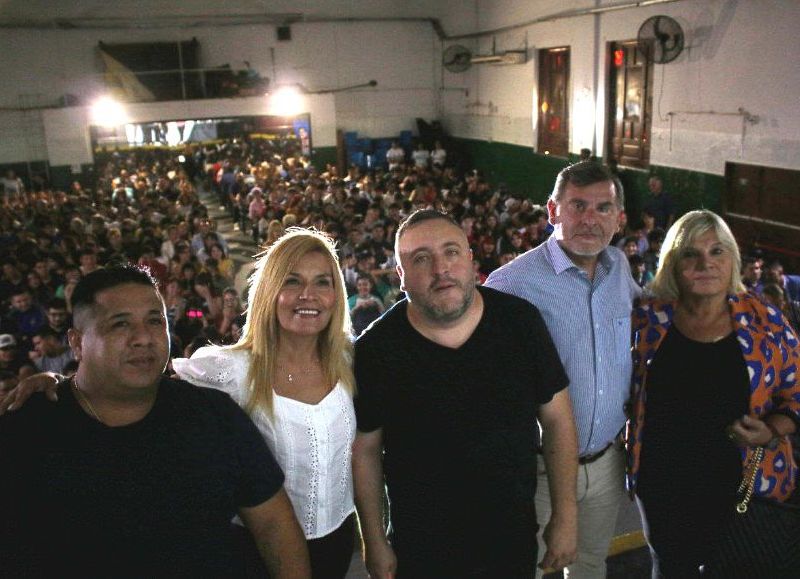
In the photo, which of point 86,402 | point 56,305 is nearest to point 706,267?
point 86,402

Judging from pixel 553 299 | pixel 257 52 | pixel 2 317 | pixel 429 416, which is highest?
pixel 257 52

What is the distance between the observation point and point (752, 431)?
2135 mm

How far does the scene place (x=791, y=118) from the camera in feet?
27.7

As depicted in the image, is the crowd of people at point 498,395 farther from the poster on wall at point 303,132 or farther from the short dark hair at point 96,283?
the poster on wall at point 303,132

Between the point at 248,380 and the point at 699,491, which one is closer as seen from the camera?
the point at 248,380

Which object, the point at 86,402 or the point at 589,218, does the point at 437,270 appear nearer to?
the point at 589,218

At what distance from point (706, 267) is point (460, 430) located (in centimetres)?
105

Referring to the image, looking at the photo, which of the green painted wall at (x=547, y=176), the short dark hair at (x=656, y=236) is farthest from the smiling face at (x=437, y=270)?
the green painted wall at (x=547, y=176)

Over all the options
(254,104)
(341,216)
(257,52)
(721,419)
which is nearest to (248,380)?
(721,419)

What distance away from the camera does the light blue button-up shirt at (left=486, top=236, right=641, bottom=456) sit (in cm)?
230

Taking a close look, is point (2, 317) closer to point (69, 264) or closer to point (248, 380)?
point (69, 264)

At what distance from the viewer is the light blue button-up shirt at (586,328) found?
2303 millimetres

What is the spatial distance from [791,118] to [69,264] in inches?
341

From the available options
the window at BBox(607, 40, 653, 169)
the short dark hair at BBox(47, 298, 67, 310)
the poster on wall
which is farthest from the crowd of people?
the poster on wall
